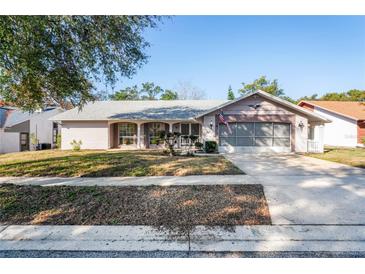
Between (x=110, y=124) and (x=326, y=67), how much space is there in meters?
15.8

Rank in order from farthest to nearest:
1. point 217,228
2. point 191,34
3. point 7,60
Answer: point 191,34, point 7,60, point 217,228

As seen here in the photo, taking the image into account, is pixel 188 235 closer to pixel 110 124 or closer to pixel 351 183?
pixel 351 183

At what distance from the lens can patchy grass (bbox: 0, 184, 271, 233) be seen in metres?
3.90

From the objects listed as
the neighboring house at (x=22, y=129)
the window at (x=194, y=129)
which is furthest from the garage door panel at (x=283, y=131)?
the neighboring house at (x=22, y=129)

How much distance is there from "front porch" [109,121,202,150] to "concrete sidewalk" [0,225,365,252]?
45.4 ft

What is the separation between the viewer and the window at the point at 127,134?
1820 cm

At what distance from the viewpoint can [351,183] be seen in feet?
20.2

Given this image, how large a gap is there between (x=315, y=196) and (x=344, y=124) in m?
21.1

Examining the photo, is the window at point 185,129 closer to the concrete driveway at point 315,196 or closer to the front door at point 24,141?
the concrete driveway at point 315,196

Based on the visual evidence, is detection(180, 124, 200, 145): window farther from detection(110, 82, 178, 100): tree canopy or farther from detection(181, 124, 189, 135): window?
detection(110, 82, 178, 100): tree canopy

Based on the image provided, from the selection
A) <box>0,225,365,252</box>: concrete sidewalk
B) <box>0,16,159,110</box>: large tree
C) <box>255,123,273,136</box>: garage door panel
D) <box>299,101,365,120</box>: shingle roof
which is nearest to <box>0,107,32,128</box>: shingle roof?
<box>0,16,159,110</box>: large tree

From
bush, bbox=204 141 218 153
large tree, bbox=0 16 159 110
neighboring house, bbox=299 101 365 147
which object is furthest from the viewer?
neighboring house, bbox=299 101 365 147
